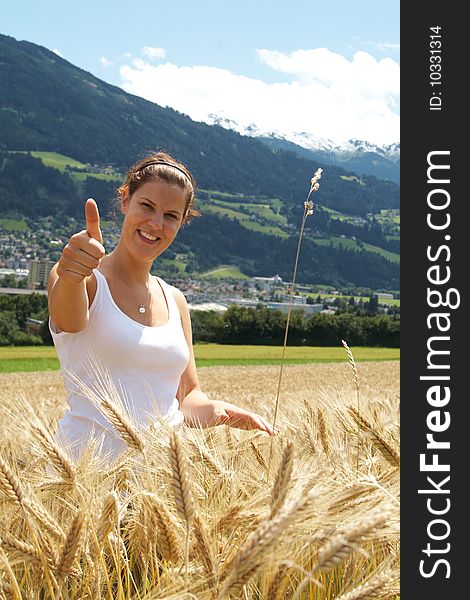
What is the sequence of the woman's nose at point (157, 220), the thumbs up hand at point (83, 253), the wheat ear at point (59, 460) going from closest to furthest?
the wheat ear at point (59, 460), the thumbs up hand at point (83, 253), the woman's nose at point (157, 220)

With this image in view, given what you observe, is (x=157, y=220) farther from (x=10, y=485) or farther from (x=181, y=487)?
(x=181, y=487)

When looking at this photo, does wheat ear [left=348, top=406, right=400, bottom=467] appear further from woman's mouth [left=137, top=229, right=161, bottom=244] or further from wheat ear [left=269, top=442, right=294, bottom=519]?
woman's mouth [left=137, top=229, right=161, bottom=244]

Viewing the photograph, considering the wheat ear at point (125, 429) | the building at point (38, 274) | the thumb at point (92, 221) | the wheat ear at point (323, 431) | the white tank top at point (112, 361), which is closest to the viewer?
the wheat ear at point (125, 429)

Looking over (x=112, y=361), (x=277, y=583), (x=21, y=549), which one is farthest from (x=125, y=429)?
(x=112, y=361)

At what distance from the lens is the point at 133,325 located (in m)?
2.75

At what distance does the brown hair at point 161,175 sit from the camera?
2832 millimetres

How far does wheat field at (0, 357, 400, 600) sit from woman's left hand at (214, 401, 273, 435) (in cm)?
61

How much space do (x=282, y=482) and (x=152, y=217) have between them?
5.96 ft

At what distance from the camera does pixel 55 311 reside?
98.1 inches

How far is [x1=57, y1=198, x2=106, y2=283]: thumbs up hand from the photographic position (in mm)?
2227

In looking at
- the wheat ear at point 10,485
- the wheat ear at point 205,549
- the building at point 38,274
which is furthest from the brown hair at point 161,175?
the building at point 38,274

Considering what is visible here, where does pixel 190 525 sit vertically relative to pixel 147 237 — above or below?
below

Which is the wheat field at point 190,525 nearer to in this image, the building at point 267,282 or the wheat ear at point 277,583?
the wheat ear at point 277,583

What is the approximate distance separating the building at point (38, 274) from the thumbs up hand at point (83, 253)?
11744cm
